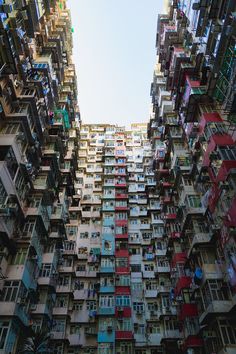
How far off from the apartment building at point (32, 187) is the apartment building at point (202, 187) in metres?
10.9

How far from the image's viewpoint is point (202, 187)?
25453 mm

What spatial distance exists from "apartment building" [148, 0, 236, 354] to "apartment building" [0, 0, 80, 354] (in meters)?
10.9

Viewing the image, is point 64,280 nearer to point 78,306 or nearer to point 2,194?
point 78,306

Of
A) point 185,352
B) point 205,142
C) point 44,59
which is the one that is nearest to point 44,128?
point 44,59

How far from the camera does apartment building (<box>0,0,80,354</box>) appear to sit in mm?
20188

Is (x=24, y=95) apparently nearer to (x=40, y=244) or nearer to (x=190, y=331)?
(x=40, y=244)

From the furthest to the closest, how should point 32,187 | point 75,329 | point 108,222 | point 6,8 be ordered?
1. point 108,222
2. point 75,329
3. point 32,187
4. point 6,8

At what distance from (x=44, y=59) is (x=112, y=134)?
2036cm

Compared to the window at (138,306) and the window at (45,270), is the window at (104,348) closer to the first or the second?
the window at (138,306)

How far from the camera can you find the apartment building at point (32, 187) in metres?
20.2

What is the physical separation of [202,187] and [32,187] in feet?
49.7

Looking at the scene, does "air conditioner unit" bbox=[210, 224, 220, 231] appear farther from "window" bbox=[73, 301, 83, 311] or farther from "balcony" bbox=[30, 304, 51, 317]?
"window" bbox=[73, 301, 83, 311]

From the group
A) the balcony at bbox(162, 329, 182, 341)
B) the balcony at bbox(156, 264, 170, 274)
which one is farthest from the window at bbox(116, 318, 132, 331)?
the balcony at bbox(156, 264, 170, 274)

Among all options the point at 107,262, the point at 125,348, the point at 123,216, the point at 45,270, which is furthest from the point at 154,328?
the point at 123,216
